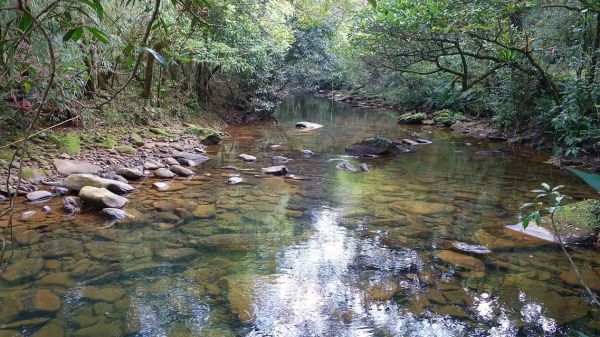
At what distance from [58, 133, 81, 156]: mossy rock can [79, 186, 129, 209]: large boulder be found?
60.7 inches

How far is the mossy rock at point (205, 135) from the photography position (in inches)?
397

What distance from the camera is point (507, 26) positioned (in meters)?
8.91

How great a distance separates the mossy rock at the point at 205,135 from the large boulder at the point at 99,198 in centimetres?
469

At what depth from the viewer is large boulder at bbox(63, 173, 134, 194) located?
569 cm

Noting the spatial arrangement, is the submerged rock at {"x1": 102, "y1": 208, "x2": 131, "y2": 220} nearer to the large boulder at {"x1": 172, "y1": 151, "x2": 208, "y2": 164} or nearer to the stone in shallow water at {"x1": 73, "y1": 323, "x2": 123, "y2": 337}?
the stone in shallow water at {"x1": 73, "y1": 323, "x2": 123, "y2": 337}

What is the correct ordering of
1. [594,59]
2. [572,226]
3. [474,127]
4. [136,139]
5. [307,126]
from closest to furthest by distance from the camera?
1. [572,226]
2. [136,139]
3. [594,59]
4. [474,127]
5. [307,126]

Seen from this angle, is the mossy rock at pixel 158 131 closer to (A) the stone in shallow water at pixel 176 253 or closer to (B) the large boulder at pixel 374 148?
(B) the large boulder at pixel 374 148

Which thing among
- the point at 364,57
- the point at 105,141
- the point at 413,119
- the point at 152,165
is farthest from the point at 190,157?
the point at 413,119

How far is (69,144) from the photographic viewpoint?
264 inches

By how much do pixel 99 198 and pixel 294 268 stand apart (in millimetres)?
2647

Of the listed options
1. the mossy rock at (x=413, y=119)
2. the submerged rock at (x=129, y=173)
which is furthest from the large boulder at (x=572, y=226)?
the mossy rock at (x=413, y=119)

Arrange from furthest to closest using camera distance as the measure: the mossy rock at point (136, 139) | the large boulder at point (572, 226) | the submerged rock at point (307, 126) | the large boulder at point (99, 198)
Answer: the submerged rock at point (307, 126) → the mossy rock at point (136, 139) → the large boulder at point (99, 198) → the large boulder at point (572, 226)

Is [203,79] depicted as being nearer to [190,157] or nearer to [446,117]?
[190,157]

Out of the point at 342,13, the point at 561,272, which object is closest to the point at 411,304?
the point at 561,272
